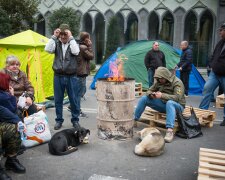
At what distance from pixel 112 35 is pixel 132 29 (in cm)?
212

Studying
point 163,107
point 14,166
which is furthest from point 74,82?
point 14,166

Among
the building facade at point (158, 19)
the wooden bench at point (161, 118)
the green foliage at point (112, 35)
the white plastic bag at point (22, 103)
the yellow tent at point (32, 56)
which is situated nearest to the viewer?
the white plastic bag at point (22, 103)

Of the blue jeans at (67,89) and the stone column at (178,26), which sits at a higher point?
the stone column at (178,26)

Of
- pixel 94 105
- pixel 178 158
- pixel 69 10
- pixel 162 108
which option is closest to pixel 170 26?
pixel 69 10

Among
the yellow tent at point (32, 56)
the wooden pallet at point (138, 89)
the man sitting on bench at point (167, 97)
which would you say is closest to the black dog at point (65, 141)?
the man sitting on bench at point (167, 97)

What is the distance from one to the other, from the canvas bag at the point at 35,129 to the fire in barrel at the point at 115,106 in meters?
1.00

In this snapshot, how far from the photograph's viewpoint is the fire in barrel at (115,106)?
500cm

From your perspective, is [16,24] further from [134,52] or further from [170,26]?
[170,26]

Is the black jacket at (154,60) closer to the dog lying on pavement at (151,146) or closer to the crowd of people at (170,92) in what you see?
the crowd of people at (170,92)

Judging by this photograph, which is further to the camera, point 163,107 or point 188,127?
point 163,107

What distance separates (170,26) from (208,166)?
19.3 meters

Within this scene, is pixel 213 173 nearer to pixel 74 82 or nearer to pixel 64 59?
pixel 74 82

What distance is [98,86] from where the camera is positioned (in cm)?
512

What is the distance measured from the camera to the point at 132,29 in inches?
880
